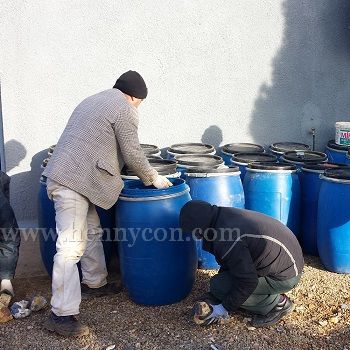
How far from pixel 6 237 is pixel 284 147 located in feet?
10.8

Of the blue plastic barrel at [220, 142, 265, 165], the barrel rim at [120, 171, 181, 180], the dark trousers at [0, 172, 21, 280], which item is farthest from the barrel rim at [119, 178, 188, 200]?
the blue plastic barrel at [220, 142, 265, 165]

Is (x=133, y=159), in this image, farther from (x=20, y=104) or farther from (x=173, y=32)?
(x=173, y=32)

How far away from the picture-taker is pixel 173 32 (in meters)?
5.35

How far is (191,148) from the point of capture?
548cm

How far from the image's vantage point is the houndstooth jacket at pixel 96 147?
3674 millimetres

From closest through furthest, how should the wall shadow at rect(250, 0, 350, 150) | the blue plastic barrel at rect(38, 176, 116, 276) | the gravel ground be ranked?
the gravel ground, the blue plastic barrel at rect(38, 176, 116, 276), the wall shadow at rect(250, 0, 350, 150)

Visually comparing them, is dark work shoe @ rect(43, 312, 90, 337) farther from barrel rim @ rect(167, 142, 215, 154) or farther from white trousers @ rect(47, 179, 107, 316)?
barrel rim @ rect(167, 142, 215, 154)

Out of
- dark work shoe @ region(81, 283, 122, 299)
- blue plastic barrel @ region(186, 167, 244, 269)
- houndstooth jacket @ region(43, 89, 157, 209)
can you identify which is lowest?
dark work shoe @ region(81, 283, 122, 299)

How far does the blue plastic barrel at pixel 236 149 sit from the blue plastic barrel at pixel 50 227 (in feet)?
5.54

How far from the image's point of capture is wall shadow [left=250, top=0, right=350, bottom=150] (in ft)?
19.6

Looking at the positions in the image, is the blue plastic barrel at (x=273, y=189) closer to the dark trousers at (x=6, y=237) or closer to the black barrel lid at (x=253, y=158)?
the black barrel lid at (x=253, y=158)

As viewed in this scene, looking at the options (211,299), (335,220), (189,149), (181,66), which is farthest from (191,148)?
(211,299)

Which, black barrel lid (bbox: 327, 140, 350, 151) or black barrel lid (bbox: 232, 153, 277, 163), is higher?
black barrel lid (bbox: 327, 140, 350, 151)

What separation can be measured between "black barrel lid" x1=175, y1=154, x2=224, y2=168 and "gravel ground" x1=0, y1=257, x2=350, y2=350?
1206 millimetres
